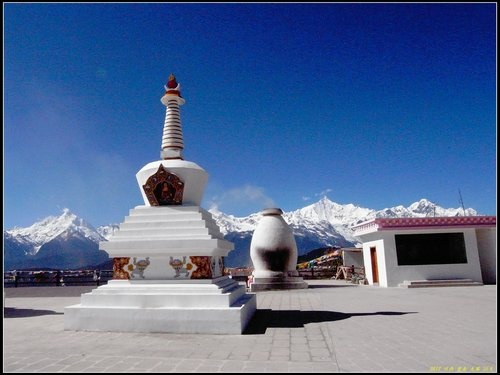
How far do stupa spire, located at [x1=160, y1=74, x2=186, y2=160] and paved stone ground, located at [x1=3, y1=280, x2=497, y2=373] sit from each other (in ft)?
17.8

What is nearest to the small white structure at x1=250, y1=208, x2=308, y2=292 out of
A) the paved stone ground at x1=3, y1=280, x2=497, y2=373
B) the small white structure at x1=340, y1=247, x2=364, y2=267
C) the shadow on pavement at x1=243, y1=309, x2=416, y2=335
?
the shadow on pavement at x1=243, y1=309, x2=416, y2=335

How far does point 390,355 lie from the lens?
6.26 meters

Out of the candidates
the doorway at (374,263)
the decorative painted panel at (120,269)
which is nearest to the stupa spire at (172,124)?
the decorative painted panel at (120,269)


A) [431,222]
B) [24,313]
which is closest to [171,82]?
[24,313]

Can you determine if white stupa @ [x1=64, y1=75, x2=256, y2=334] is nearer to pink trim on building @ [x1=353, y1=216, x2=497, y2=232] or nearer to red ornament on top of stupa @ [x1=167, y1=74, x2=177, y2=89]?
red ornament on top of stupa @ [x1=167, y1=74, x2=177, y2=89]

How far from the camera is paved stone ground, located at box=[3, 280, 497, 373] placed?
5734 mm

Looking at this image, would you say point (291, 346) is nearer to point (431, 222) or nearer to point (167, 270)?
point (167, 270)

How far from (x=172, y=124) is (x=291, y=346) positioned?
25.3 feet

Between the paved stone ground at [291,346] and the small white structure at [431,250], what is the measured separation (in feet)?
28.8

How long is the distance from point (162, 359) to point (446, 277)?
18318 mm

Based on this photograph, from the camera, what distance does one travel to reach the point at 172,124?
11945mm

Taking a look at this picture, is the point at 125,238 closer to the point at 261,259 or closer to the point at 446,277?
the point at 261,259

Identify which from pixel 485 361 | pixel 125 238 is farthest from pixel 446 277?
pixel 125 238

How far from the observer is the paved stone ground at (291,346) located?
5734 mm
